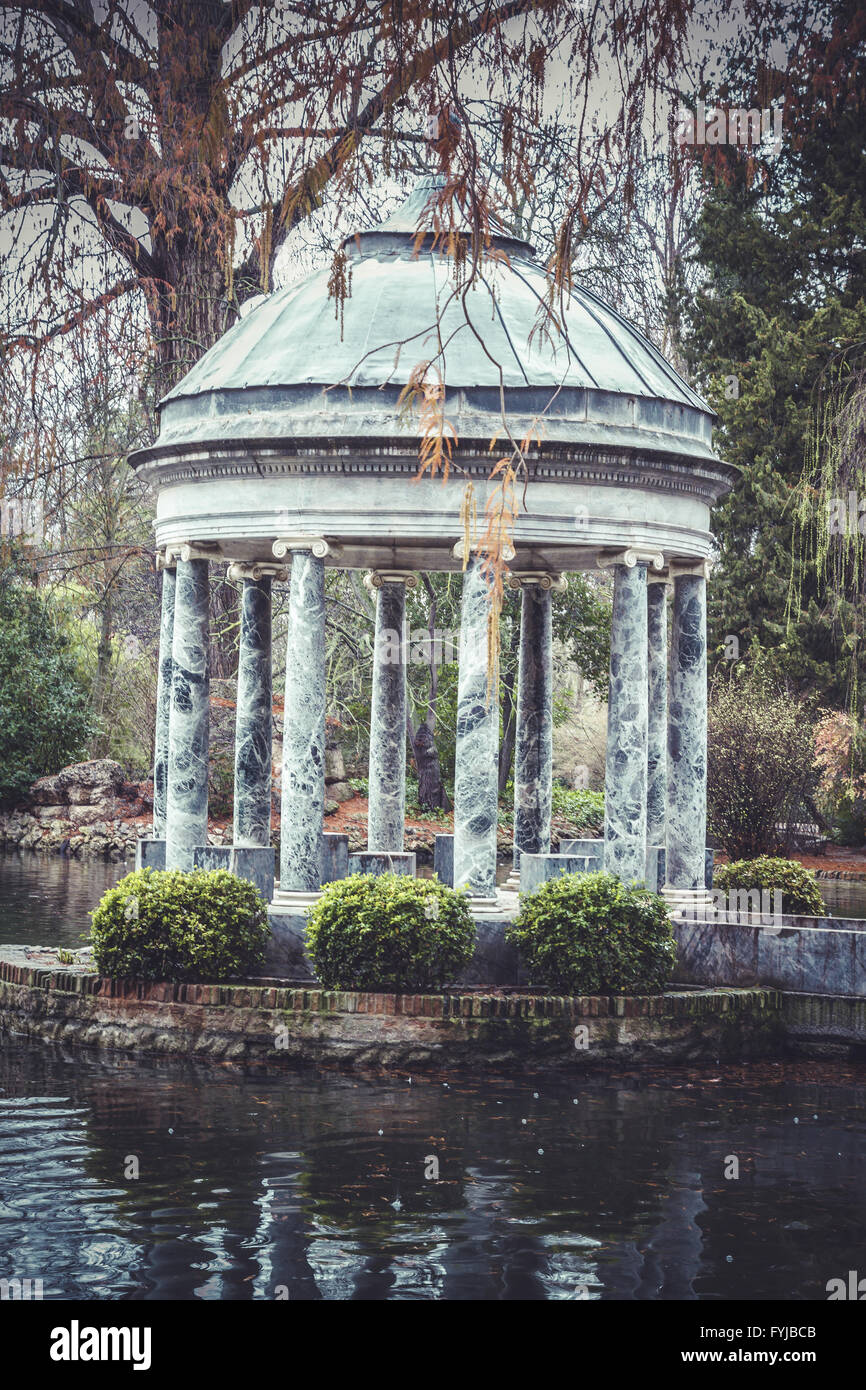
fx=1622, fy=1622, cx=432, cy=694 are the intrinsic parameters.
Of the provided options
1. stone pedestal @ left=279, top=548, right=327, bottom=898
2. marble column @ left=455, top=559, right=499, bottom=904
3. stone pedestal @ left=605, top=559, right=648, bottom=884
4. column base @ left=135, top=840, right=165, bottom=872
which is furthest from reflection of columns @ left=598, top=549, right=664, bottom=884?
column base @ left=135, top=840, right=165, bottom=872

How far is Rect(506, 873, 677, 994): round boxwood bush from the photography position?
16.8 m

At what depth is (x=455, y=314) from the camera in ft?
63.2

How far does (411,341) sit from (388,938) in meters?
6.56

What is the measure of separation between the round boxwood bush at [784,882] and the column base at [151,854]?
23.8ft

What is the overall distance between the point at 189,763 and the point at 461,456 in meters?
5.12

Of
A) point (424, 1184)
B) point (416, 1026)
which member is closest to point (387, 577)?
point (416, 1026)

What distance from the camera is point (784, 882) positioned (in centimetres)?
2078

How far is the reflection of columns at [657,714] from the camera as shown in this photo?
21734mm

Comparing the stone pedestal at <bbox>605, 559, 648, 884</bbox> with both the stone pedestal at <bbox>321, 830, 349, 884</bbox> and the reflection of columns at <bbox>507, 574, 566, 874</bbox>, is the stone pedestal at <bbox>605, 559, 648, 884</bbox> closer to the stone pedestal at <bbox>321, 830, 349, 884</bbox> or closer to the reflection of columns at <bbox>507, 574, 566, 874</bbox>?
the reflection of columns at <bbox>507, 574, 566, 874</bbox>

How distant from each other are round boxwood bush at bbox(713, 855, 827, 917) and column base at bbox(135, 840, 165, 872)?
286 inches

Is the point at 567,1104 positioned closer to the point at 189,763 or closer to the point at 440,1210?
the point at 440,1210

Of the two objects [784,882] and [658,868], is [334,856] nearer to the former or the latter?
[658,868]

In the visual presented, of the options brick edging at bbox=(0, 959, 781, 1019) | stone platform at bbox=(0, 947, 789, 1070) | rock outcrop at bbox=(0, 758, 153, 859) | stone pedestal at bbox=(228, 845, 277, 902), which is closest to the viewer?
stone platform at bbox=(0, 947, 789, 1070)
